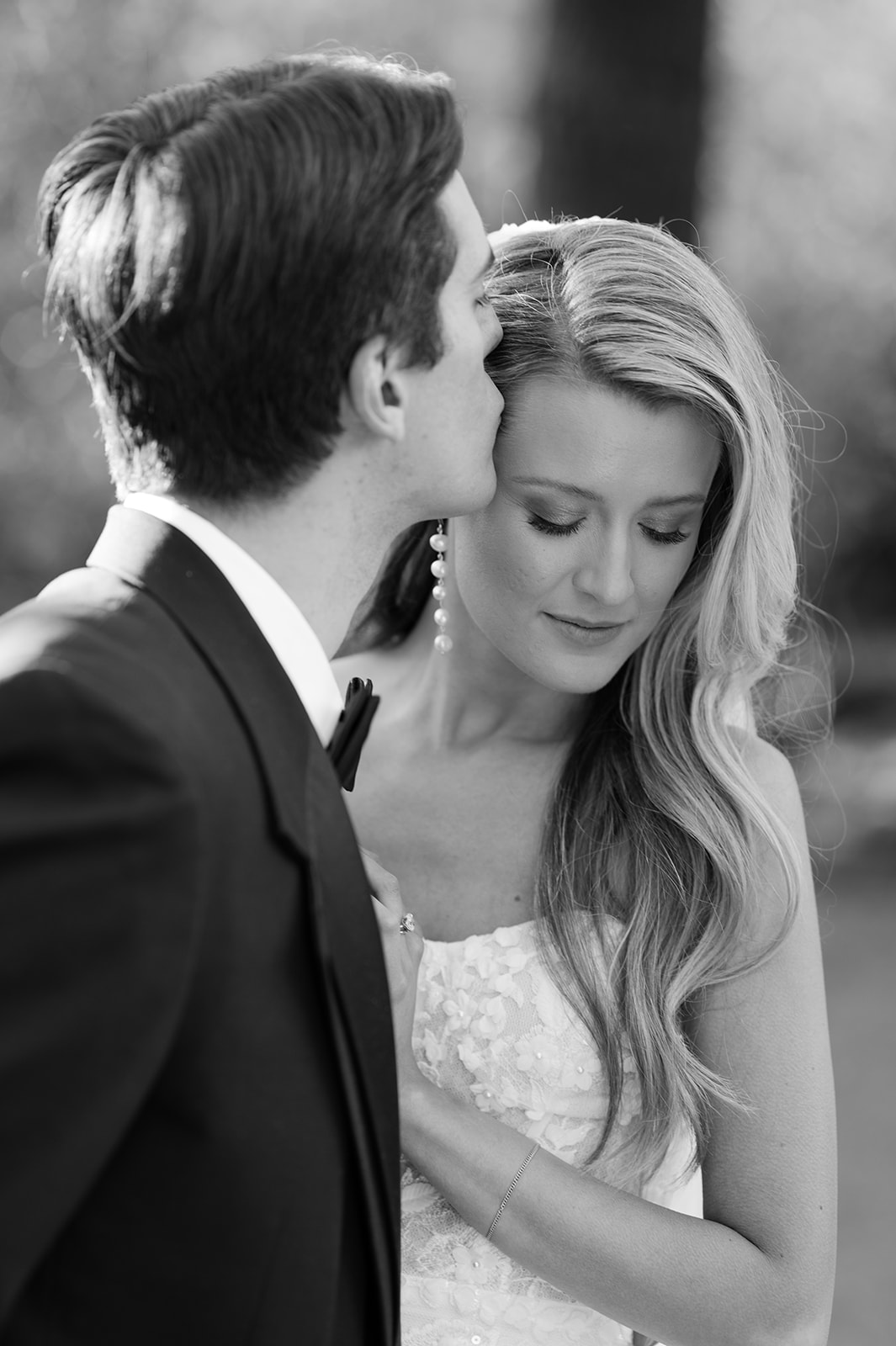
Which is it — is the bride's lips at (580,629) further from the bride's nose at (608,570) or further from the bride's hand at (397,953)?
the bride's hand at (397,953)

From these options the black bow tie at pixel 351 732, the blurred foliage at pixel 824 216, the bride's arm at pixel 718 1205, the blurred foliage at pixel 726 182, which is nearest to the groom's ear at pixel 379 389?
the black bow tie at pixel 351 732

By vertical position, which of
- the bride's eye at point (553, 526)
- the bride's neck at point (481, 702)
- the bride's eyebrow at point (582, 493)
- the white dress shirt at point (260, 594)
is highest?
the white dress shirt at point (260, 594)

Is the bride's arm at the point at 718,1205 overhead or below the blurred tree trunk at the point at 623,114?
below

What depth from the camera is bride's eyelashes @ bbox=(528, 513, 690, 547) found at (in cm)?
240

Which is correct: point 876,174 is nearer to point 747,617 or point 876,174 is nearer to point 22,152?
point 22,152

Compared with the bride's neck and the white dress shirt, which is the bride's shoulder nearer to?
the bride's neck

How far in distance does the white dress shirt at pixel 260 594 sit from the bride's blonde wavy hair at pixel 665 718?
0.88m

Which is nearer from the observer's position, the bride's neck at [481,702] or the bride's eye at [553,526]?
the bride's eye at [553,526]

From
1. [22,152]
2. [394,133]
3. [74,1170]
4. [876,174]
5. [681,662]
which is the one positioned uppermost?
[394,133]

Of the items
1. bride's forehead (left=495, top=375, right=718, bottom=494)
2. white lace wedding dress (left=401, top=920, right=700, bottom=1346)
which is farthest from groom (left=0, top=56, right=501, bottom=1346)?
white lace wedding dress (left=401, top=920, right=700, bottom=1346)

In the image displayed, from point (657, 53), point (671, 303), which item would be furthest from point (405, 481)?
point (657, 53)

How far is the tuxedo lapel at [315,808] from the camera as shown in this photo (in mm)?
1548

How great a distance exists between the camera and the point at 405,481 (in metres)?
1.78

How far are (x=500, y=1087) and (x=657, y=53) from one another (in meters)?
3.84
